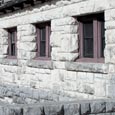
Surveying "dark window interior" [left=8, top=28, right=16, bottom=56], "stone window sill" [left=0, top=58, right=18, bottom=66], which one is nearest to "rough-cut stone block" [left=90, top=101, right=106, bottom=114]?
"stone window sill" [left=0, top=58, right=18, bottom=66]

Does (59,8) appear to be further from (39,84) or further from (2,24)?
(2,24)

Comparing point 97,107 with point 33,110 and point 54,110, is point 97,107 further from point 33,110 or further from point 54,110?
point 33,110

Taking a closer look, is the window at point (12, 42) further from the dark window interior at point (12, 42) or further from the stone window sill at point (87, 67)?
the stone window sill at point (87, 67)

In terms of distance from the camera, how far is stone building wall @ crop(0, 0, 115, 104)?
8.34m

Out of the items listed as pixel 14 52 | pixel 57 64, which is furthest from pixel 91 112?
pixel 14 52

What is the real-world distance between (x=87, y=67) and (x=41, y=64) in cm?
246

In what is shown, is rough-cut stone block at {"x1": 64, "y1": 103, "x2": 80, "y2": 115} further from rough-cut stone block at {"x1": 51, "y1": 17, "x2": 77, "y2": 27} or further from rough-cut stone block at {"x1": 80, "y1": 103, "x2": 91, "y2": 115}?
rough-cut stone block at {"x1": 51, "y1": 17, "x2": 77, "y2": 27}

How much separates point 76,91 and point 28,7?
3.91m

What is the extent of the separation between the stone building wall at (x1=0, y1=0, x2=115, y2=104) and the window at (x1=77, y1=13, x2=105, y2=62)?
0.56ft

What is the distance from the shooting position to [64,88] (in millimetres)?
9844

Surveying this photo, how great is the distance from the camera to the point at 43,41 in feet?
38.1

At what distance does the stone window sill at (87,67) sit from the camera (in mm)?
8391

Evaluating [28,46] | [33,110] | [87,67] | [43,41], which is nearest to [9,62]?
[28,46]

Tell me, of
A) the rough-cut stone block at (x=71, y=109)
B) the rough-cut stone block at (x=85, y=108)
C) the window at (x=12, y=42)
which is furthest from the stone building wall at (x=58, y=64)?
the rough-cut stone block at (x=71, y=109)
